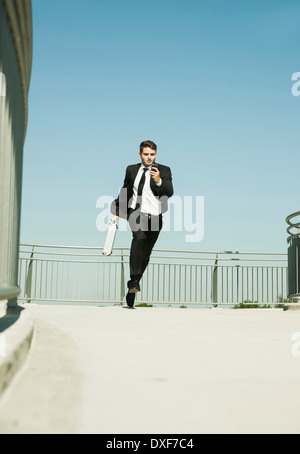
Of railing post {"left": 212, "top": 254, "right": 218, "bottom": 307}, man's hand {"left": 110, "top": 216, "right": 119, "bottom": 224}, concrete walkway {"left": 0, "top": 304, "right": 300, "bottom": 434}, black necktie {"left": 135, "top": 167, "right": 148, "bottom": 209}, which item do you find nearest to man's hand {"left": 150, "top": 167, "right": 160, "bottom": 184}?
black necktie {"left": 135, "top": 167, "right": 148, "bottom": 209}

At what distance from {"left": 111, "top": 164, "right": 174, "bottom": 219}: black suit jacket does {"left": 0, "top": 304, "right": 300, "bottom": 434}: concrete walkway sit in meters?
3.91

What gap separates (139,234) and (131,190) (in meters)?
0.67

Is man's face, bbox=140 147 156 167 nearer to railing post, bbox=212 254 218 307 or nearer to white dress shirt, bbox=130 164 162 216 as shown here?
white dress shirt, bbox=130 164 162 216

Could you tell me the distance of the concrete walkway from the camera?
267 cm

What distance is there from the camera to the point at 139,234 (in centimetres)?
913

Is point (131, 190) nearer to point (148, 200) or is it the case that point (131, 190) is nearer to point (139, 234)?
point (148, 200)

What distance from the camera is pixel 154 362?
3.97 meters

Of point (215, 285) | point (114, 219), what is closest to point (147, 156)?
point (114, 219)

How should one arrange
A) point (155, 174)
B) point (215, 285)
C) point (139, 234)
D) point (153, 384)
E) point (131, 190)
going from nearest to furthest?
point (153, 384)
point (155, 174)
point (139, 234)
point (131, 190)
point (215, 285)

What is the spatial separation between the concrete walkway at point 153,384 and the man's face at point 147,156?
4.19 meters

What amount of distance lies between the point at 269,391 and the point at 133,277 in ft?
19.0

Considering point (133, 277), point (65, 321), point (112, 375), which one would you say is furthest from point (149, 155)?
point (112, 375)
